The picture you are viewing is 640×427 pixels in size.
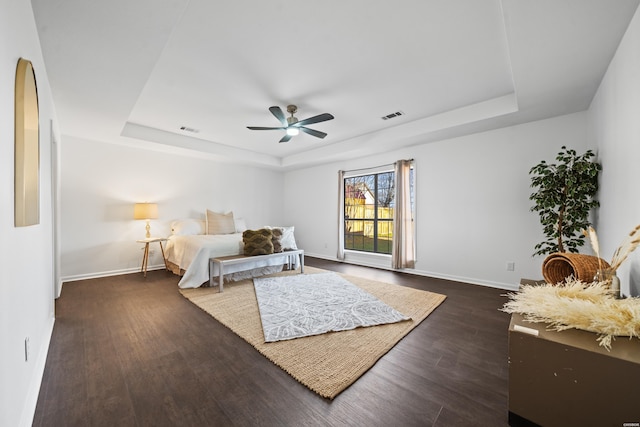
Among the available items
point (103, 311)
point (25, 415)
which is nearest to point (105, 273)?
point (103, 311)

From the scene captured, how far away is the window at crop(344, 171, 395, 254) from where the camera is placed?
5.38 meters

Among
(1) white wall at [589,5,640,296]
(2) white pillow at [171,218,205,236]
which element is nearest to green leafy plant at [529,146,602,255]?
(1) white wall at [589,5,640,296]

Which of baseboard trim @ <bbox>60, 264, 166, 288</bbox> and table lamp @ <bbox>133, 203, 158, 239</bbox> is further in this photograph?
table lamp @ <bbox>133, 203, 158, 239</bbox>

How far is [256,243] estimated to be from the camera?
4.05 meters

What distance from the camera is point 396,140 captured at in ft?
14.3

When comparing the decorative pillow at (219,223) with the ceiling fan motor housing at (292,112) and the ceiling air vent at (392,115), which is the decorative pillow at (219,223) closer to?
the ceiling fan motor housing at (292,112)

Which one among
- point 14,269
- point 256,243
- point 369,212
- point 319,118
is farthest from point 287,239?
point 14,269

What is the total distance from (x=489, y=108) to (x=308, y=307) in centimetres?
338

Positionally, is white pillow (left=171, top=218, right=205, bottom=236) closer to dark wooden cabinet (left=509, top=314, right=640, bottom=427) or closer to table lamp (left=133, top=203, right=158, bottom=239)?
table lamp (left=133, top=203, right=158, bottom=239)

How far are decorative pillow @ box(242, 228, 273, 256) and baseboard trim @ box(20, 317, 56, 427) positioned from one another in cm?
228

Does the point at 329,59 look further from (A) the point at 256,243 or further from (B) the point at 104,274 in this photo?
(B) the point at 104,274

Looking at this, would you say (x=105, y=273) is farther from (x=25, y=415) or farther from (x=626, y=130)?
(x=626, y=130)

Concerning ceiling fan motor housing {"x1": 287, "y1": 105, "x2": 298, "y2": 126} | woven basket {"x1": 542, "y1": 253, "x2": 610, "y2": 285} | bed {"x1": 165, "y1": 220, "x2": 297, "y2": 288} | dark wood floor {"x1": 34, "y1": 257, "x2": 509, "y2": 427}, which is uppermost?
ceiling fan motor housing {"x1": 287, "y1": 105, "x2": 298, "y2": 126}

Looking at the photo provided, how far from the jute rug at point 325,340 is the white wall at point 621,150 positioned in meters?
1.65
